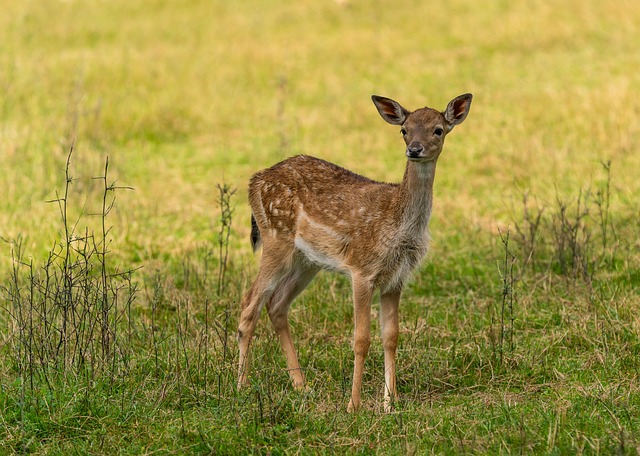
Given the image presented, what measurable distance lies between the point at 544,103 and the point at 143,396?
9.27m

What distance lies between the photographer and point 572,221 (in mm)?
10086

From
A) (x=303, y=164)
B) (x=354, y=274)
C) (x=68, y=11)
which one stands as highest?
(x=68, y=11)

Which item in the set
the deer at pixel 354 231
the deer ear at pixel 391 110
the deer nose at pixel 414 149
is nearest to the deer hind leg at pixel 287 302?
the deer at pixel 354 231

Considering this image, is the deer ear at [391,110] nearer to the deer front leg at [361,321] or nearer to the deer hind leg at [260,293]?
the deer front leg at [361,321]

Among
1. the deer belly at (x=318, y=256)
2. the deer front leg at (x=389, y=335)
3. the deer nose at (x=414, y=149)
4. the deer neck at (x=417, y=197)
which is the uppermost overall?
the deer nose at (x=414, y=149)

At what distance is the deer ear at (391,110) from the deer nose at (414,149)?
487 millimetres

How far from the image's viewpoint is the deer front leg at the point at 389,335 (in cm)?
656

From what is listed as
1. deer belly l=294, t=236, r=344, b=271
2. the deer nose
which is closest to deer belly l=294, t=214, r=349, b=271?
deer belly l=294, t=236, r=344, b=271

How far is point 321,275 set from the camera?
8.92m

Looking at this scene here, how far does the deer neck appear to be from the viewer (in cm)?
659

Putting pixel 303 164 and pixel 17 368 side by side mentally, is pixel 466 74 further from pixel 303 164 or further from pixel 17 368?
pixel 17 368

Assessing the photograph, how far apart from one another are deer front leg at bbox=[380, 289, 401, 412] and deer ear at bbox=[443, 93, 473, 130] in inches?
45.1

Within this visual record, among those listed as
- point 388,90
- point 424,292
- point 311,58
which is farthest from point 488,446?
point 311,58

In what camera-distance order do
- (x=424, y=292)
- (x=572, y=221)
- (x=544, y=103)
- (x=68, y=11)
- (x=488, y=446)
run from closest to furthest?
(x=488, y=446), (x=424, y=292), (x=572, y=221), (x=544, y=103), (x=68, y=11)
